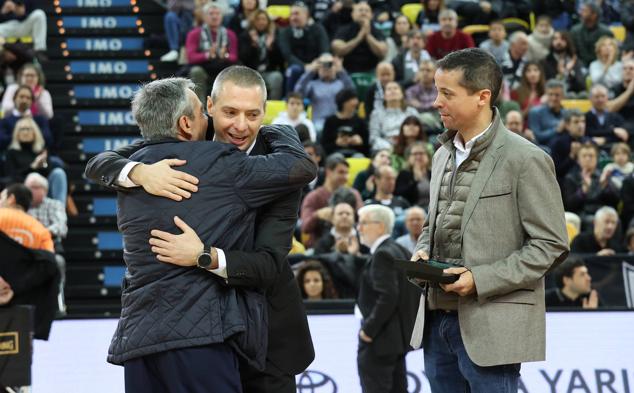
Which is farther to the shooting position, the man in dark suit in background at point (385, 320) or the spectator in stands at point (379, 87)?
the spectator in stands at point (379, 87)

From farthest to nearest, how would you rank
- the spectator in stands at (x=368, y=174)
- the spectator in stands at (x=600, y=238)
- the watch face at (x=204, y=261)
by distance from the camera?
the spectator in stands at (x=368, y=174)
the spectator in stands at (x=600, y=238)
the watch face at (x=204, y=261)

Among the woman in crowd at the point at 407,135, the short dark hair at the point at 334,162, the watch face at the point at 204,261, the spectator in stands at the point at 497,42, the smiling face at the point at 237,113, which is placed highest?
the spectator in stands at the point at 497,42

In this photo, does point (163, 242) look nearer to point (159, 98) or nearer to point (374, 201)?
point (159, 98)

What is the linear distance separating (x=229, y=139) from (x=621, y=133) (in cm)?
995

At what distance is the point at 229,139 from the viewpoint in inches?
161

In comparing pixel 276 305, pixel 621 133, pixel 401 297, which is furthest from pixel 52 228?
pixel 276 305

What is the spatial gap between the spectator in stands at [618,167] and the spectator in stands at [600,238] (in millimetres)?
1280

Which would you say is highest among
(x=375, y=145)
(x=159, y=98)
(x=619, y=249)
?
(x=159, y=98)

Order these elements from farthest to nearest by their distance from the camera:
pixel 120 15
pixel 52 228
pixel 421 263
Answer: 1. pixel 120 15
2. pixel 52 228
3. pixel 421 263

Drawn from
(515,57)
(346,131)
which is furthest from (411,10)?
(346,131)

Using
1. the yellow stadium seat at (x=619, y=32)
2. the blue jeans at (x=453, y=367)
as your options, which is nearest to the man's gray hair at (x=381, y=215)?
the blue jeans at (x=453, y=367)

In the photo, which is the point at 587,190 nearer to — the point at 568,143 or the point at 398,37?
the point at 568,143

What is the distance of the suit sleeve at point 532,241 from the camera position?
395cm

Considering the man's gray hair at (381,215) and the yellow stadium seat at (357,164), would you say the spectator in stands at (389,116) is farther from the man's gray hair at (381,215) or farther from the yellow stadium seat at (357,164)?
the man's gray hair at (381,215)
